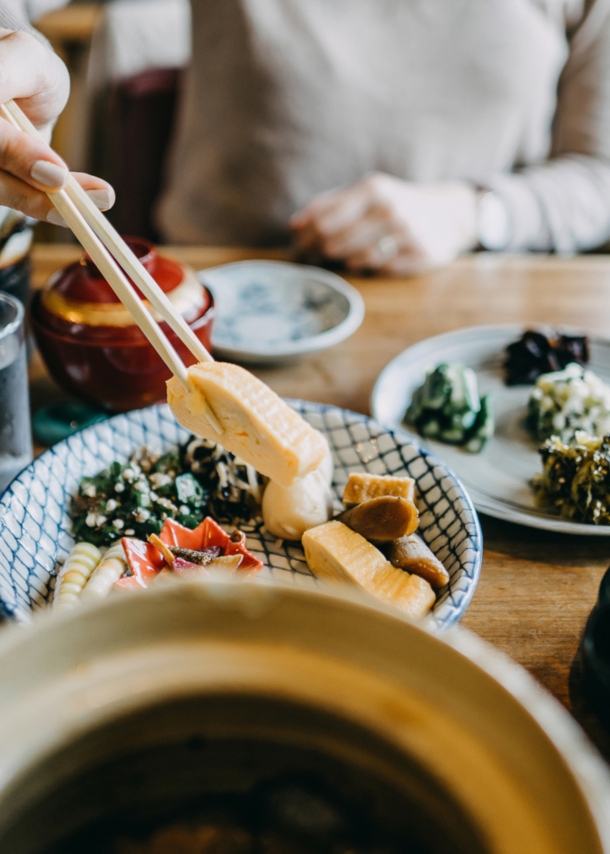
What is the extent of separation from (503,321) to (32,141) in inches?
33.3

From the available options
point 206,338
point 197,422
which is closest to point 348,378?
point 206,338

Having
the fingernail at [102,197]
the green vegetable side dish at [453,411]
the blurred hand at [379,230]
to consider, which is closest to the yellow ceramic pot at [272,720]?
the fingernail at [102,197]

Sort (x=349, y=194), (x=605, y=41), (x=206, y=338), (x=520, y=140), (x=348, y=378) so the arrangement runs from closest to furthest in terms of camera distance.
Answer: (x=206, y=338)
(x=348, y=378)
(x=349, y=194)
(x=605, y=41)
(x=520, y=140)

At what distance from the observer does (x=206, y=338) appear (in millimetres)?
835

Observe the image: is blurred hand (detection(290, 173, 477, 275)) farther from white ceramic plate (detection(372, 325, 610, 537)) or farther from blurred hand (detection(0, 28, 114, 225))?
blurred hand (detection(0, 28, 114, 225))

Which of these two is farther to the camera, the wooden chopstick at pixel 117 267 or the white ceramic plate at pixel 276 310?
the white ceramic plate at pixel 276 310

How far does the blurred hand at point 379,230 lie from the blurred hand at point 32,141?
66 centimetres

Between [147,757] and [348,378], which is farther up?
[147,757]

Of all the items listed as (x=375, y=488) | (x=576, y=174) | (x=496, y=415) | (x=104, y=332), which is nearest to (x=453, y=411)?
(x=496, y=415)

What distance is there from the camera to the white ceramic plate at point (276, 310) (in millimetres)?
969

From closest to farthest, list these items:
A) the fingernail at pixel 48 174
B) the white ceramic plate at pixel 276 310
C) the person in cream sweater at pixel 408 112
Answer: the fingernail at pixel 48 174 < the white ceramic plate at pixel 276 310 < the person in cream sweater at pixel 408 112

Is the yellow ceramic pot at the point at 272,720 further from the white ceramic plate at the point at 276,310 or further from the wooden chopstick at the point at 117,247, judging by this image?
the white ceramic plate at the point at 276,310

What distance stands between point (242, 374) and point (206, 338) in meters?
0.29

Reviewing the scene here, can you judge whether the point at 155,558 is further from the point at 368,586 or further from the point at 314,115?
the point at 314,115
